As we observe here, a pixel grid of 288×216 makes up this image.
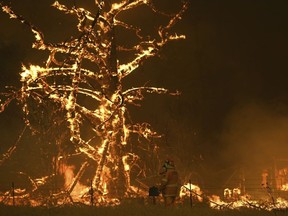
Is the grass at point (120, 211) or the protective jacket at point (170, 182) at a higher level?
the protective jacket at point (170, 182)

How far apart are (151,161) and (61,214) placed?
16971 mm

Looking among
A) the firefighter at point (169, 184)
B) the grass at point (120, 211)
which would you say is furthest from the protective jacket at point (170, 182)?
the grass at point (120, 211)

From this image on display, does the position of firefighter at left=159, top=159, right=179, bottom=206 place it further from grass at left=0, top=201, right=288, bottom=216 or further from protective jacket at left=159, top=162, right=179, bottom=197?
grass at left=0, top=201, right=288, bottom=216

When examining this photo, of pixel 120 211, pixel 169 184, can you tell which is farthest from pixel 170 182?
pixel 120 211

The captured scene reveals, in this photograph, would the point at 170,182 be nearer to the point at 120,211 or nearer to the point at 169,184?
the point at 169,184

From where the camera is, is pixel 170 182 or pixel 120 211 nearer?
pixel 120 211

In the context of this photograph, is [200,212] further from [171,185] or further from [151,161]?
[151,161]

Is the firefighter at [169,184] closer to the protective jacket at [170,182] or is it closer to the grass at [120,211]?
the protective jacket at [170,182]

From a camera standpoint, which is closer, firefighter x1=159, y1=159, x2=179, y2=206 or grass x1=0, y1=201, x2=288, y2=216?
grass x1=0, y1=201, x2=288, y2=216

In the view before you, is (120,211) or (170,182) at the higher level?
(170,182)

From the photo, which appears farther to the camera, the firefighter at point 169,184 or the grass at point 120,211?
the firefighter at point 169,184

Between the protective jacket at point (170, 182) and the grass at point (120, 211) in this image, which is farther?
the protective jacket at point (170, 182)

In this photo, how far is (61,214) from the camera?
42.9 feet

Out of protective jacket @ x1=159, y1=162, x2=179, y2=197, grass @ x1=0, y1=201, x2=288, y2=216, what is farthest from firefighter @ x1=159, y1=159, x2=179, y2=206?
grass @ x1=0, y1=201, x2=288, y2=216
